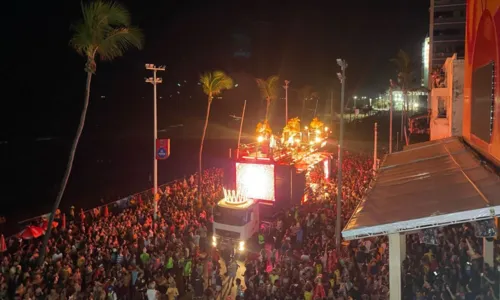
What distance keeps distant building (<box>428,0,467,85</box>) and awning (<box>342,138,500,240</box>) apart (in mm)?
65835

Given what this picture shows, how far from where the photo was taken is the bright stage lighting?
2427cm

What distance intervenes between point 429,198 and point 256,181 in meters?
17.3

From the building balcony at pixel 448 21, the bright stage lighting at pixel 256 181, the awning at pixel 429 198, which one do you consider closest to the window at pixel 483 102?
the awning at pixel 429 198

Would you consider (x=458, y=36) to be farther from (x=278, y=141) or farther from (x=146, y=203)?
(x=146, y=203)

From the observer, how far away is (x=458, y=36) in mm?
70625

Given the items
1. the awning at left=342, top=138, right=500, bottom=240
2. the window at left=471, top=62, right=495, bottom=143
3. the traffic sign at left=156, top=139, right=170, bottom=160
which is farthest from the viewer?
the traffic sign at left=156, top=139, right=170, bottom=160

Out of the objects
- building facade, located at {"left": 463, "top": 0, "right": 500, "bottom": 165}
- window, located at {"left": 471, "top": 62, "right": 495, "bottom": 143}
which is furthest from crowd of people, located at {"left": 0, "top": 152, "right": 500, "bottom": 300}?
window, located at {"left": 471, "top": 62, "right": 495, "bottom": 143}

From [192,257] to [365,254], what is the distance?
5.61 m

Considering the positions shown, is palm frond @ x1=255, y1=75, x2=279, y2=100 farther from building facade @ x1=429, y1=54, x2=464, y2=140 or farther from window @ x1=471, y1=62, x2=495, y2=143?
window @ x1=471, y1=62, x2=495, y2=143

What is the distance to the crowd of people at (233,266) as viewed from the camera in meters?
11.3

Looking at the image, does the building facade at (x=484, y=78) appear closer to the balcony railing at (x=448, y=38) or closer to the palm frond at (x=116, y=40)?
the palm frond at (x=116, y=40)

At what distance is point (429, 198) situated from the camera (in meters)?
7.78

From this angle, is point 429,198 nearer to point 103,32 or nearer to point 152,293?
point 152,293

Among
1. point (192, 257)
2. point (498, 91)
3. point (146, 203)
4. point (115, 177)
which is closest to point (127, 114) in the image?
point (115, 177)
